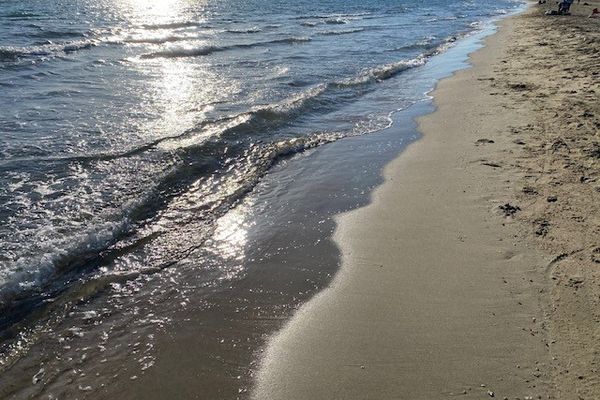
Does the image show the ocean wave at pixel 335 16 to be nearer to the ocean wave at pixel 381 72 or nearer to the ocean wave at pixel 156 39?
the ocean wave at pixel 156 39

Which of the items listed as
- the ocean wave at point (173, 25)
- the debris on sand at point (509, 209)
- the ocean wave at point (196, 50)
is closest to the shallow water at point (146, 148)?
the ocean wave at point (196, 50)

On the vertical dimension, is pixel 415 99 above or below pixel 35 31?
below

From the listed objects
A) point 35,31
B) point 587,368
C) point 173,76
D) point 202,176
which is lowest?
point 587,368

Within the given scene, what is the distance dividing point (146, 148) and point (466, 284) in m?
5.93

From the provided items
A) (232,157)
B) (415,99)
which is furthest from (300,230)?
(415,99)

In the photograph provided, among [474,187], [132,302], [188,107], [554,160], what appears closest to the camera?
[132,302]

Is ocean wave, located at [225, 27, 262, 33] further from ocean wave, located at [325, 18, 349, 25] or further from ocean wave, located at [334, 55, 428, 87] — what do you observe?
ocean wave, located at [334, 55, 428, 87]

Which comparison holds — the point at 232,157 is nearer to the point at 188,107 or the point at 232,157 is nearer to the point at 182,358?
the point at 188,107

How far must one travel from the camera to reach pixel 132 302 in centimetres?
454

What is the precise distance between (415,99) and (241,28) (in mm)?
16078

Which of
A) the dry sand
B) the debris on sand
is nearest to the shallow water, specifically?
the dry sand

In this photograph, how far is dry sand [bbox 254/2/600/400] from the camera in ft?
11.4

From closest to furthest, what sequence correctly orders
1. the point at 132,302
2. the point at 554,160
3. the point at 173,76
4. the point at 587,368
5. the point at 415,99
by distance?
the point at 587,368
the point at 132,302
the point at 554,160
the point at 415,99
the point at 173,76

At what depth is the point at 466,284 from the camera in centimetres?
Answer: 453
